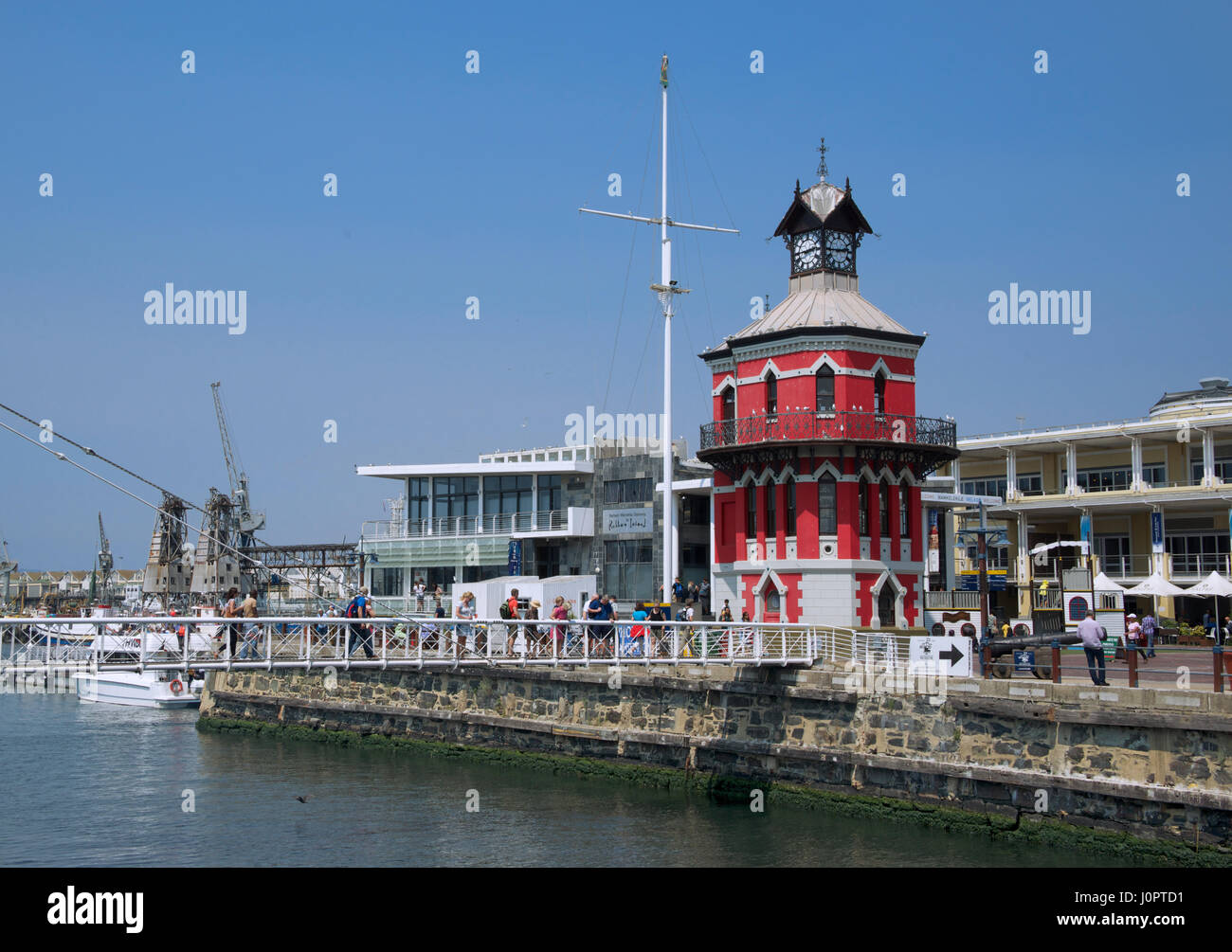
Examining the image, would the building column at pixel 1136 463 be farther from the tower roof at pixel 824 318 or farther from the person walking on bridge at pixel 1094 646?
the person walking on bridge at pixel 1094 646

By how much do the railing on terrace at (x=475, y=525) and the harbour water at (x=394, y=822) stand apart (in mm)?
14766

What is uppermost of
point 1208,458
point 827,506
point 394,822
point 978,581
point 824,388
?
point 824,388

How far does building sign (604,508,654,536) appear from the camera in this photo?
50500 mm

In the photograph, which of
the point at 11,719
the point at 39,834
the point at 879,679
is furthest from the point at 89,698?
the point at 879,679

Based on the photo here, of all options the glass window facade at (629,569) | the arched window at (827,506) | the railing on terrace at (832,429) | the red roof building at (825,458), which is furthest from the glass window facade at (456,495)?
the arched window at (827,506)

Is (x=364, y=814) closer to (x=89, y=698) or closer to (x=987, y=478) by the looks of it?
(x=89, y=698)

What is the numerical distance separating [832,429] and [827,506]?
2.43 metres

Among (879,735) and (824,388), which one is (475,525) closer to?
(824,388)

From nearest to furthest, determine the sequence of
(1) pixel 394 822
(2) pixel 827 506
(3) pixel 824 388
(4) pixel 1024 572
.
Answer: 1. (1) pixel 394 822
2. (2) pixel 827 506
3. (3) pixel 824 388
4. (4) pixel 1024 572

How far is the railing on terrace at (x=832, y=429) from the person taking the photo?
37000 mm

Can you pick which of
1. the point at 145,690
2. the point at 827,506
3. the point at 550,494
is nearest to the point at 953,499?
the point at 827,506

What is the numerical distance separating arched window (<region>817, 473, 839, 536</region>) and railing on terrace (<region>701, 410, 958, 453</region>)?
153 centimetres

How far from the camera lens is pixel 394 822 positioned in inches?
Result: 1192
